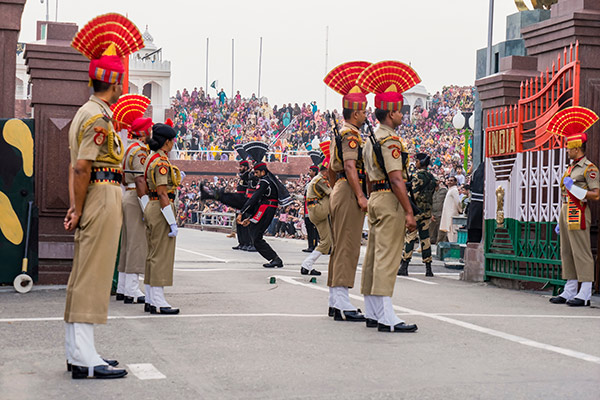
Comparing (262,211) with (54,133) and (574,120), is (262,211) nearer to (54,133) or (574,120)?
(54,133)

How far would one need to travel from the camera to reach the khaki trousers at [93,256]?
5.47m

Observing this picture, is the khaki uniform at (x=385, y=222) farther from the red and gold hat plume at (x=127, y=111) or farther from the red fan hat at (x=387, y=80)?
the red and gold hat plume at (x=127, y=111)

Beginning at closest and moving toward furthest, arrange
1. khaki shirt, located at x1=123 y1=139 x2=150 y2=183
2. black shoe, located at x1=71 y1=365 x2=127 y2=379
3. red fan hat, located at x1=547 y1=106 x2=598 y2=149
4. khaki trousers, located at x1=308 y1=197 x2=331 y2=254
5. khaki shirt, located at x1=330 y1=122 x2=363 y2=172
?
black shoe, located at x1=71 y1=365 x2=127 y2=379 < khaki shirt, located at x1=330 y1=122 x2=363 y2=172 < khaki shirt, located at x1=123 y1=139 x2=150 y2=183 < red fan hat, located at x1=547 y1=106 x2=598 y2=149 < khaki trousers, located at x1=308 y1=197 x2=331 y2=254

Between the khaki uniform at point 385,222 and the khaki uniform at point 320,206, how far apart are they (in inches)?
215

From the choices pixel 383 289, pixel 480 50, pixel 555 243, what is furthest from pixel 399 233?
pixel 480 50

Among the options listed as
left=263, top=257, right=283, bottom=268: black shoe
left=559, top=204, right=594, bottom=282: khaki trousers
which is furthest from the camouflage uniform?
left=559, top=204, right=594, bottom=282: khaki trousers

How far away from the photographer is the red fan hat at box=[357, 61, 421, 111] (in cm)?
772

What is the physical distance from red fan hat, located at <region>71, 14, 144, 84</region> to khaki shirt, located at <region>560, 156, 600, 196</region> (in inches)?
215

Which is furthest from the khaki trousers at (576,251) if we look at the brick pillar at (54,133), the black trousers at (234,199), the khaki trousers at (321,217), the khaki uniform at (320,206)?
the black trousers at (234,199)

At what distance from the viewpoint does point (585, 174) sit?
31.9ft

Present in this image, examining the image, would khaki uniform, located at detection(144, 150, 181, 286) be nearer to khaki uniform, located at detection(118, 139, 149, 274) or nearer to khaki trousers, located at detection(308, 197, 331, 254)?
khaki uniform, located at detection(118, 139, 149, 274)

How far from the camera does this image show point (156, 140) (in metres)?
8.64

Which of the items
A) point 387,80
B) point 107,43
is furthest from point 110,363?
point 387,80

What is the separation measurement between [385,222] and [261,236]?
7.10 meters
